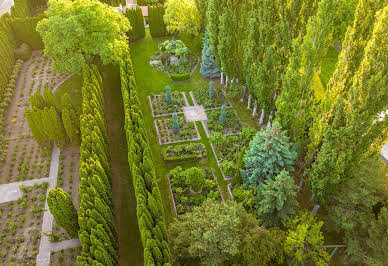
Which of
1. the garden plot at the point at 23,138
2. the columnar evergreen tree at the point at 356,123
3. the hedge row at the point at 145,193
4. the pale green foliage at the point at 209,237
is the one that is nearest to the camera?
the columnar evergreen tree at the point at 356,123

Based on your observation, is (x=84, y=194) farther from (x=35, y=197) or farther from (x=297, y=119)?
(x=297, y=119)

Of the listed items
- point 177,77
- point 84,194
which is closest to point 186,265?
point 84,194

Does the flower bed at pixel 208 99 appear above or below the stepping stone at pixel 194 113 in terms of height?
above

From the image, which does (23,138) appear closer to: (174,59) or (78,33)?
(78,33)

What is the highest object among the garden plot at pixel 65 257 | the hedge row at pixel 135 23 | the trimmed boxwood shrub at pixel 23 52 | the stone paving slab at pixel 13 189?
the hedge row at pixel 135 23

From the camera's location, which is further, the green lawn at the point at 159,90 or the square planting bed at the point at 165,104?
the square planting bed at the point at 165,104

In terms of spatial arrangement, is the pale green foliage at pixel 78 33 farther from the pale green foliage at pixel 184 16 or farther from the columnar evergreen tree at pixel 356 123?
the columnar evergreen tree at pixel 356 123

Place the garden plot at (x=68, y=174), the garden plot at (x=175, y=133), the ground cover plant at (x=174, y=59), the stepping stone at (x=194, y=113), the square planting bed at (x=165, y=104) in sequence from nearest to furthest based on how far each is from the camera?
the garden plot at (x=68, y=174)
the garden plot at (x=175, y=133)
the stepping stone at (x=194, y=113)
the square planting bed at (x=165, y=104)
the ground cover plant at (x=174, y=59)

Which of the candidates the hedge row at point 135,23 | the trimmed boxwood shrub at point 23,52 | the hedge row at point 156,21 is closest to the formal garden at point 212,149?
the trimmed boxwood shrub at point 23,52
